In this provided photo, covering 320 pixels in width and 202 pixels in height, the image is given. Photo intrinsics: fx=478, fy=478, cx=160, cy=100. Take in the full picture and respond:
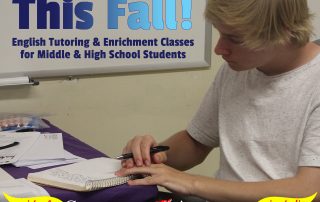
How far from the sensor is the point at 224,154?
3.88 feet

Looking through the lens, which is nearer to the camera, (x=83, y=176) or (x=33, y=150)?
(x=83, y=176)

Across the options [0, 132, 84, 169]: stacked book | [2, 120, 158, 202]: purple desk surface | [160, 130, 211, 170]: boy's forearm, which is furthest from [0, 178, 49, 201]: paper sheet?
[160, 130, 211, 170]: boy's forearm

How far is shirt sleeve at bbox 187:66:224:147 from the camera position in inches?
49.9

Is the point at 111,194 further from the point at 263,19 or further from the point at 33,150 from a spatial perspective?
the point at 263,19

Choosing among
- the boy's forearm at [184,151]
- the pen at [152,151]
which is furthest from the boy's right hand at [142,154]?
the boy's forearm at [184,151]

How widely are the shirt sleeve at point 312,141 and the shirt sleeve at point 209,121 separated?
29cm

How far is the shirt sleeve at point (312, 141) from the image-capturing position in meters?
0.99

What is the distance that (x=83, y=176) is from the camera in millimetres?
961

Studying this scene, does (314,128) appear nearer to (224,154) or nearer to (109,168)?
(224,154)

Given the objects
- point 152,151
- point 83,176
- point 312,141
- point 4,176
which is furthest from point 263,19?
point 4,176

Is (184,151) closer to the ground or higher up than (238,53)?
closer to the ground

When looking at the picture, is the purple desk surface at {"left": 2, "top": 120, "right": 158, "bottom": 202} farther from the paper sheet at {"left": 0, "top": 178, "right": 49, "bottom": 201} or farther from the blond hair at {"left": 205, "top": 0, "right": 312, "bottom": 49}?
the blond hair at {"left": 205, "top": 0, "right": 312, "bottom": 49}

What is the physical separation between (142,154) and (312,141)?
0.37m

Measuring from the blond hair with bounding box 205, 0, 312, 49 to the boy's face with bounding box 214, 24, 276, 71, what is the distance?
2 centimetres
